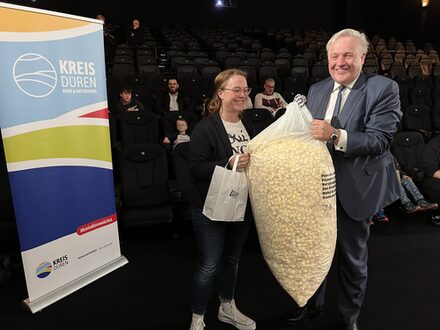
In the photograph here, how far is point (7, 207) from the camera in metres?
2.47

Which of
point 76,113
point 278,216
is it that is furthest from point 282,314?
point 76,113

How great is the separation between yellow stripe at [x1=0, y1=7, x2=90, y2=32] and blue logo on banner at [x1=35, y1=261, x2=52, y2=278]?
123cm

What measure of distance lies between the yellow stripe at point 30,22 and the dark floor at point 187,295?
1478 mm

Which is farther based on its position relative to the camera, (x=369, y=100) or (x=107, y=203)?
(x=107, y=203)

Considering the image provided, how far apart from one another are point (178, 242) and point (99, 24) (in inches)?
63.9

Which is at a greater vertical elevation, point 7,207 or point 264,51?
point 264,51

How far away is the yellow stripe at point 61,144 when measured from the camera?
188cm

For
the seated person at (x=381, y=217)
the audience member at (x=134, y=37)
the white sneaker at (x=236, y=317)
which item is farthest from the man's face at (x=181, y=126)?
the audience member at (x=134, y=37)

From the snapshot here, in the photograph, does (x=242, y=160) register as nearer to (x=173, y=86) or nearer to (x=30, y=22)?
(x=30, y=22)

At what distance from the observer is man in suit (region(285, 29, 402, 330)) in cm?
141

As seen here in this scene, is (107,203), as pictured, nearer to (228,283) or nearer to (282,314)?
(228,283)

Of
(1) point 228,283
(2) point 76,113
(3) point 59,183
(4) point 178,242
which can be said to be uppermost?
(2) point 76,113

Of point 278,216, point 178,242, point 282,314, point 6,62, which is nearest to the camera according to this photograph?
point 278,216

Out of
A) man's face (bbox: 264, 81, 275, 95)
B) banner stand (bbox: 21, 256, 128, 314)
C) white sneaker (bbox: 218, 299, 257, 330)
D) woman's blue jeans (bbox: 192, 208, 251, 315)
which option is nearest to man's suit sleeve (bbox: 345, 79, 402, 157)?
woman's blue jeans (bbox: 192, 208, 251, 315)
